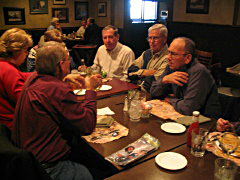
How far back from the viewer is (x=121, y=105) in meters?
2.16

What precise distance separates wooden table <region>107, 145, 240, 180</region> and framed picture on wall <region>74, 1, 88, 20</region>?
9215 millimetres

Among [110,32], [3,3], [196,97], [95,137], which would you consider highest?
[3,3]

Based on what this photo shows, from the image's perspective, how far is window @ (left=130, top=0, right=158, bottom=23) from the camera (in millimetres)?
9367

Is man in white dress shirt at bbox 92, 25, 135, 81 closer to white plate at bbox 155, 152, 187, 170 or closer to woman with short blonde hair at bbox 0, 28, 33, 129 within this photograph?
woman with short blonde hair at bbox 0, 28, 33, 129

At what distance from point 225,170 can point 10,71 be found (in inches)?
68.6

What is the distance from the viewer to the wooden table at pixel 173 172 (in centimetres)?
121

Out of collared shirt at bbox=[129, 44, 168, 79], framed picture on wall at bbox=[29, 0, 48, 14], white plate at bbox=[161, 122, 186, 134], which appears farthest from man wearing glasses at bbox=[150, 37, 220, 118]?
framed picture on wall at bbox=[29, 0, 48, 14]

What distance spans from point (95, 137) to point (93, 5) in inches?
358

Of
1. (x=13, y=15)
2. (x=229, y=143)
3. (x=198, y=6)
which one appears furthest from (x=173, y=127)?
(x=13, y=15)

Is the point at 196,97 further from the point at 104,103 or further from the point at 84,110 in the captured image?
the point at 84,110

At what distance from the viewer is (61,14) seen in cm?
934

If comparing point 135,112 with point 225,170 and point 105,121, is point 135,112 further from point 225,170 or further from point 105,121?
point 225,170

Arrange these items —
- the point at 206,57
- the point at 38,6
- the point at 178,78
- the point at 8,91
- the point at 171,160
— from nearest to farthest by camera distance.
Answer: the point at 171,160
the point at 8,91
the point at 178,78
the point at 206,57
the point at 38,6

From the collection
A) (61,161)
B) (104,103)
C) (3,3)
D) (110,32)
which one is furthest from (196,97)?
(3,3)
